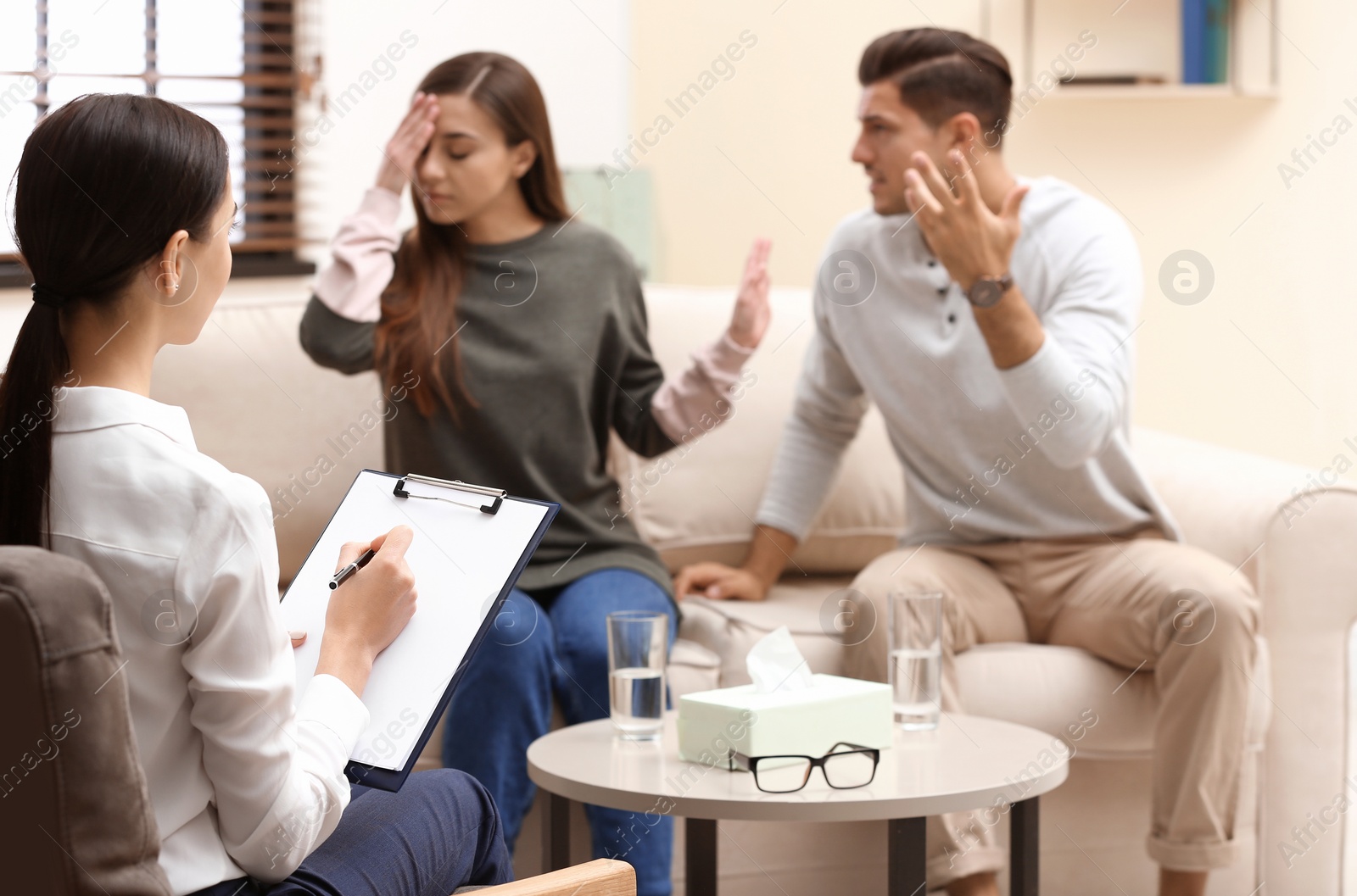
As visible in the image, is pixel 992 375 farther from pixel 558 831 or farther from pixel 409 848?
pixel 409 848

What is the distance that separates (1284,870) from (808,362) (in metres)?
1.02

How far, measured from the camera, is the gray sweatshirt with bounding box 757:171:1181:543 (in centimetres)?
199

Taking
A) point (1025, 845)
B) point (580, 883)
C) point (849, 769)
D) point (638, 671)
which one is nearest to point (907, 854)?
point (849, 769)

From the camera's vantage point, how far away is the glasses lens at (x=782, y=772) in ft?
4.31

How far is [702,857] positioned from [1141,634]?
30.2 inches

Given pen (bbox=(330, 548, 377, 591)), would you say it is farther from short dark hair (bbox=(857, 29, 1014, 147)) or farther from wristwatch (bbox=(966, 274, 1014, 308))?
short dark hair (bbox=(857, 29, 1014, 147))

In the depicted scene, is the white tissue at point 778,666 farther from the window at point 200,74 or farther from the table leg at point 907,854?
the window at point 200,74

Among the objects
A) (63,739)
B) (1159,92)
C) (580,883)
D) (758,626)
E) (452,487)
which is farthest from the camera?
(1159,92)

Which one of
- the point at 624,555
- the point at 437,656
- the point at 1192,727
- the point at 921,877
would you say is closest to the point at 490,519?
the point at 437,656

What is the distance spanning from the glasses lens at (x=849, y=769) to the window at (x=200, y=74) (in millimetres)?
1785

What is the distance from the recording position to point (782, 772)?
1340mm

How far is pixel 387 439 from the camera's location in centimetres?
209

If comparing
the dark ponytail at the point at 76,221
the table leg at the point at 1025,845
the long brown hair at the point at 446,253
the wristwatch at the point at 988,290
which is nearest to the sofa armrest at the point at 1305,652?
the wristwatch at the point at 988,290

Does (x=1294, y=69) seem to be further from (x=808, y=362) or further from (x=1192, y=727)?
(x=1192, y=727)
